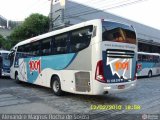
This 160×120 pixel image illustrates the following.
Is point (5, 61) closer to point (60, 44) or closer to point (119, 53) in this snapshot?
point (60, 44)

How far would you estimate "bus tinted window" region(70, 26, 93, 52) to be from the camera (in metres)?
10.5

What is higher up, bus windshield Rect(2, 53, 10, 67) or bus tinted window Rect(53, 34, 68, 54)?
bus tinted window Rect(53, 34, 68, 54)

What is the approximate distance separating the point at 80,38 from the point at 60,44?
170 cm

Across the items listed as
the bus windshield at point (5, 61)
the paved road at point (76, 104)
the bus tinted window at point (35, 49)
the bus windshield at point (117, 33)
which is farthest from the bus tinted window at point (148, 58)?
the bus windshield at point (117, 33)

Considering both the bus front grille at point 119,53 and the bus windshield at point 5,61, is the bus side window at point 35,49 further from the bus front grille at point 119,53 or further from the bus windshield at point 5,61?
the bus windshield at point 5,61

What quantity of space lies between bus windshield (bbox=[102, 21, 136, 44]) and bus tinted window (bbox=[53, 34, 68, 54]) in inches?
90.8

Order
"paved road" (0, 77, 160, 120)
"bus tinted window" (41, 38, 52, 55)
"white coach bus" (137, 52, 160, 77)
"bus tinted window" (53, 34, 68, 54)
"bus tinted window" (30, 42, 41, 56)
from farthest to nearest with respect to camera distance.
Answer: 1. "white coach bus" (137, 52, 160, 77)
2. "bus tinted window" (30, 42, 41, 56)
3. "bus tinted window" (41, 38, 52, 55)
4. "bus tinted window" (53, 34, 68, 54)
5. "paved road" (0, 77, 160, 120)

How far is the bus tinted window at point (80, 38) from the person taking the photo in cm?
1052

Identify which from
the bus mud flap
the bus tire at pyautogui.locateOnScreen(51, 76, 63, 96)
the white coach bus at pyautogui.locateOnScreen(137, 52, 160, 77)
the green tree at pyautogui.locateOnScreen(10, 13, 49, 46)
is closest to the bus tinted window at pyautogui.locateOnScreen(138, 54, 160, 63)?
the white coach bus at pyautogui.locateOnScreen(137, 52, 160, 77)

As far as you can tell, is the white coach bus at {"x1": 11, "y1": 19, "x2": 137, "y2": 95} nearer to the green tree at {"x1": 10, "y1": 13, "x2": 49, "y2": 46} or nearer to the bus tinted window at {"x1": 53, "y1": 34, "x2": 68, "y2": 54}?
the bus tinted window at {"x1": 53, "y1": 34, "x2": 68, "y2": 54}

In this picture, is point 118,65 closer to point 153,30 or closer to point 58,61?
point 58,61

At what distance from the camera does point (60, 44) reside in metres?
12.4

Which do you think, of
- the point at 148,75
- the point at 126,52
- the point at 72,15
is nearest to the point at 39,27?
the point at 72,15

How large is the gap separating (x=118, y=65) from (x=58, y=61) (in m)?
3.07
